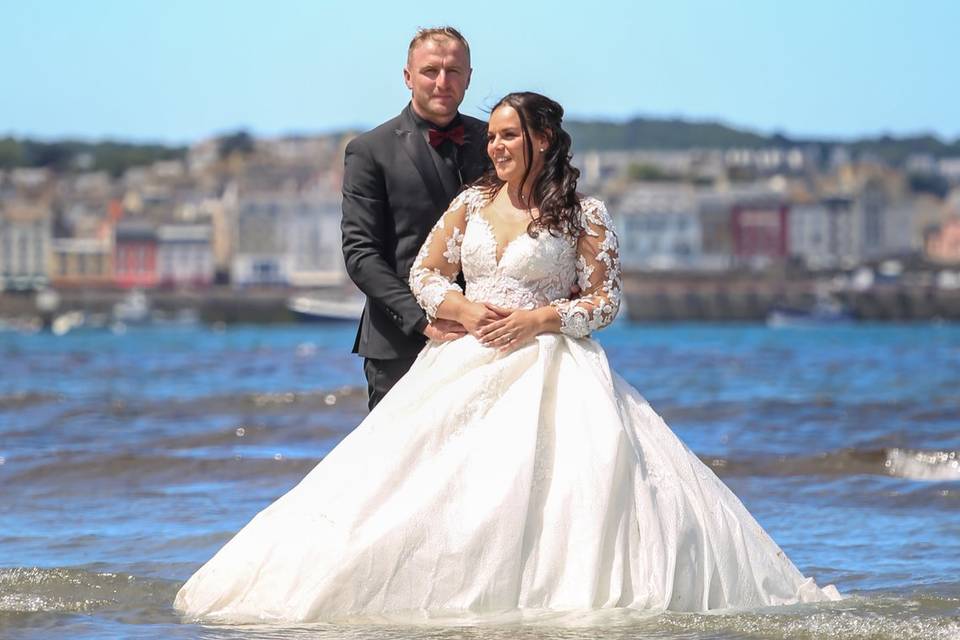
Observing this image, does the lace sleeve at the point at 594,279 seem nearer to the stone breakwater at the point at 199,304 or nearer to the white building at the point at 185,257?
the stone breakwater at the point at 199,304

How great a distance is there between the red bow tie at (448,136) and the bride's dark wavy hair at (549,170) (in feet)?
0.81

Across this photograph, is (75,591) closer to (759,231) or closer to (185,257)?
(185,257)

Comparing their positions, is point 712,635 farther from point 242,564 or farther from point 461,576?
point 242,564

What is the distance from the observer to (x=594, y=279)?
414 cm

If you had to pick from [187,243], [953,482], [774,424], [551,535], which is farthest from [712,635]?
[187,243]

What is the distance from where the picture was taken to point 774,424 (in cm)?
1239

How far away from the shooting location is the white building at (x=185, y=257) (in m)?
111

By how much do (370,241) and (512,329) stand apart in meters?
0.46

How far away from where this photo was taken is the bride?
3.91 m

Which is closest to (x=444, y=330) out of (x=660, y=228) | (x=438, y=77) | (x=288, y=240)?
(x=438, y=77)

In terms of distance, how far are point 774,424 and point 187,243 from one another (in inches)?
3995

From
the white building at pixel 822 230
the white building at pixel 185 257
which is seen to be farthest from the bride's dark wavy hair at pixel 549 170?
the white building at pixel 822 230

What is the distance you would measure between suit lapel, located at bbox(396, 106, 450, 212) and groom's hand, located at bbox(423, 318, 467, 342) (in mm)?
319

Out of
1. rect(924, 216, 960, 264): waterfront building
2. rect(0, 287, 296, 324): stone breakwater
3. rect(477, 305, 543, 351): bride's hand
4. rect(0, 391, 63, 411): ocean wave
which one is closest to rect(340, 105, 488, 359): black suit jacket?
rect(477, 305, 543, 351): bride's hand
